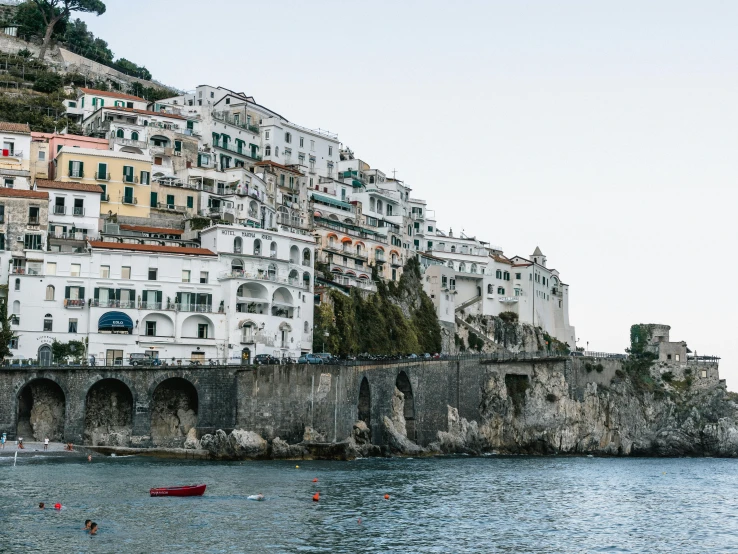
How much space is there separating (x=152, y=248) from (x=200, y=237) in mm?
8228

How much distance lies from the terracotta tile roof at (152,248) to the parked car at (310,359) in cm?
1195

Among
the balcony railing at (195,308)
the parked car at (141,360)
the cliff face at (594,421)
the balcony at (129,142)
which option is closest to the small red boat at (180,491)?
the parked car at (141,360)

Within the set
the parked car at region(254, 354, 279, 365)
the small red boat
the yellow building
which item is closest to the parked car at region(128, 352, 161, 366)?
the parked car at region(254, 354, 279, 365)

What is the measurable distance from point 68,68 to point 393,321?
58.6 meters

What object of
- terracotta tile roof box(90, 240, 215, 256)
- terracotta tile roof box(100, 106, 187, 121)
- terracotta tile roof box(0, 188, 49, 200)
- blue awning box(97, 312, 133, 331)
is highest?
terracotta tile roof box(100, 106, 187, 121)

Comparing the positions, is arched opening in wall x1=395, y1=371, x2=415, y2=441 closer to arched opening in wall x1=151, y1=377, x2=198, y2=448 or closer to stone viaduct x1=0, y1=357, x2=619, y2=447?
stone viaduct x1=0, y1=357, x2=619, y2=447

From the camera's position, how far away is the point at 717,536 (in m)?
57.7

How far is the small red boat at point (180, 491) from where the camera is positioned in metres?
58.7

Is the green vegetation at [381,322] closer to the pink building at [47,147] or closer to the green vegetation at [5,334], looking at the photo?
the pink building at [47,147]

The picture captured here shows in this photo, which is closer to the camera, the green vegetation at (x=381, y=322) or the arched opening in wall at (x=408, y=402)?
the arched opening in wall at (x=408, y=402)

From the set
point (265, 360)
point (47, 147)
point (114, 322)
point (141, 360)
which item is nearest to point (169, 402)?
point (141, 360)

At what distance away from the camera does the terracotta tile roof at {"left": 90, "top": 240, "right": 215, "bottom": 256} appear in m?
85.9

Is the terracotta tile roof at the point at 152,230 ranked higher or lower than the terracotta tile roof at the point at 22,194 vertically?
lower

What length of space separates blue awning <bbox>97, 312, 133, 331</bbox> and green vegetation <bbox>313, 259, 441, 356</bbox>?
1812 cm
